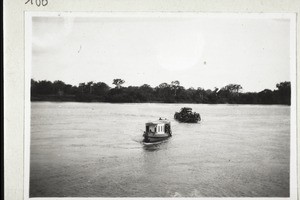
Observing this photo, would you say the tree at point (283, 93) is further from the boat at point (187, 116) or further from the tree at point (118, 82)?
the tree at point (118, 82)

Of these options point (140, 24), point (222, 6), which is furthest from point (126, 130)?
point (222, 6)

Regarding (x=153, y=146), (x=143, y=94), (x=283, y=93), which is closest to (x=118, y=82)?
(x=143, y=94)

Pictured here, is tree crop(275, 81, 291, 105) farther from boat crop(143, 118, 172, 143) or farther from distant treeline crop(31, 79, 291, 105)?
boat crop(143, 118, 172, 143)

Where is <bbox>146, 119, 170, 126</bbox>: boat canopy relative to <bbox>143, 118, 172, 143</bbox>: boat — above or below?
above

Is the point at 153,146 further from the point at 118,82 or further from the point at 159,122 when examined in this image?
the point at 118,82

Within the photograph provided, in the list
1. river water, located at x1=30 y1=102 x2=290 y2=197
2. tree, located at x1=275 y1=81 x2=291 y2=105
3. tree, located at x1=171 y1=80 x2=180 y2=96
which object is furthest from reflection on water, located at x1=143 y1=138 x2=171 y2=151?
tree, located at x1=275 y1=81 x2=291 y2=105

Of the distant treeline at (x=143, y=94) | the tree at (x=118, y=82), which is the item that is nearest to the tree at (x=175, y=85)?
the distant treeline at (x=143, y=94)

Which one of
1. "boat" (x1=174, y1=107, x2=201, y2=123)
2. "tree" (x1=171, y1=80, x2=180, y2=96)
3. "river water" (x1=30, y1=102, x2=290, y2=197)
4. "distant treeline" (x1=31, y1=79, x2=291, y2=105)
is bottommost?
"river water" (x1=30, y1=102, x2=290, y2=197)
